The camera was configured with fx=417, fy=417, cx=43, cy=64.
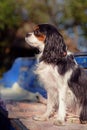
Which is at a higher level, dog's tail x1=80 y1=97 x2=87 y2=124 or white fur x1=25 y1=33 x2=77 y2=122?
white fur x1=25 y1=33 x2=77 y2=122

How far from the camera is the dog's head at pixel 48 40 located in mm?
5359

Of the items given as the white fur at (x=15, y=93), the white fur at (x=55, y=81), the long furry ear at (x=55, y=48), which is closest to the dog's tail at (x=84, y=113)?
the white fur at (x=55, y=81)

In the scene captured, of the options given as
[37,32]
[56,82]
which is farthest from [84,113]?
[37,32]

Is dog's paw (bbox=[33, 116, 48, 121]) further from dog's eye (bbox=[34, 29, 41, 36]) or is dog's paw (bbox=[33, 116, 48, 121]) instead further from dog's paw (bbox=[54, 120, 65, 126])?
dog's eye (bbox=[34, 29, 41, 36])

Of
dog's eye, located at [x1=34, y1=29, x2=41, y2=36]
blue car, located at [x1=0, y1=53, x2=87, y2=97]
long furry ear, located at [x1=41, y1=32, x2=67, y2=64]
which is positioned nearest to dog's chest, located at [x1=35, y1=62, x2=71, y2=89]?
long furry ear, located at [x1=41, y1=32, x2=67, y2=64]

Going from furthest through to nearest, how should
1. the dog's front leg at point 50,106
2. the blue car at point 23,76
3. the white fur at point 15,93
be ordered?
the blue car at point 23,76
the white fur at point 15,93
the dog's front leg at point 50,106

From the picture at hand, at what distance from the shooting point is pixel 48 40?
5.38 metres

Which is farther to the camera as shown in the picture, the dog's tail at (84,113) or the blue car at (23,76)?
the blue car at (23,76)

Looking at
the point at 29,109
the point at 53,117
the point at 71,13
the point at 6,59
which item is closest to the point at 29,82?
the point at 29,109

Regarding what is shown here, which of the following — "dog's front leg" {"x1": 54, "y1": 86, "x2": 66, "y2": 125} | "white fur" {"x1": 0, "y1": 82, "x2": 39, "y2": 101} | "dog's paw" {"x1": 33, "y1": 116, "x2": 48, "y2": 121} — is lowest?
"white fur" {"x1": 0, "y1": 82, "x2": 39, "y2": 101}

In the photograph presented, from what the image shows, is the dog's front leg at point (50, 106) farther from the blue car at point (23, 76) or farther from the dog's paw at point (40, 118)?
the blue car at point (23, 76)

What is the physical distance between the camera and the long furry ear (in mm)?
5355

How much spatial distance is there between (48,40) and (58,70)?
0.41m

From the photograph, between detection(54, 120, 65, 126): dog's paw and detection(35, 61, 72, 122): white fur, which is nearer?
detection(54, 120, 65, 126): dog's paw
